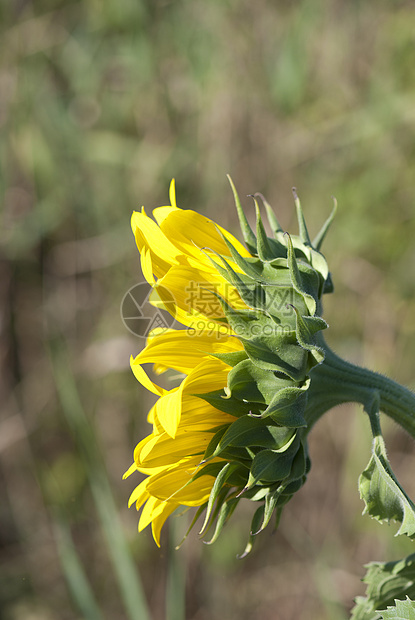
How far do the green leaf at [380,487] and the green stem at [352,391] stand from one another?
13cm

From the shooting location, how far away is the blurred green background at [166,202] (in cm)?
372

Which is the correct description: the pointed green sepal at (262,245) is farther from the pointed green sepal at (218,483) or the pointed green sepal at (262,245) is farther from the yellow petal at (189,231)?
the pointed green sepal at (218,483)

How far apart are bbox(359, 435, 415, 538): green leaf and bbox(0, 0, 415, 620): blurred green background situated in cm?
215

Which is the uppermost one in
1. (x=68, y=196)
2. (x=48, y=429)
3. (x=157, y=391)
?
(x=68, y=196)

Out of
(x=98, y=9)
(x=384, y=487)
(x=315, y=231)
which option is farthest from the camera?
(x=98, y=9)

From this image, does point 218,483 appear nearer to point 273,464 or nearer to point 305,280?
point 273,464

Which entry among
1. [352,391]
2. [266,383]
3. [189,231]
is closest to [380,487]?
[352,391]

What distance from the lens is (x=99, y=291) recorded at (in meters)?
4.53

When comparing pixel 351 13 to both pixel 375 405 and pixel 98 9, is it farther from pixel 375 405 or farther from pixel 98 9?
pixel 375 405

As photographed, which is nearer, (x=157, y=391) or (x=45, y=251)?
(x=157, y=391)

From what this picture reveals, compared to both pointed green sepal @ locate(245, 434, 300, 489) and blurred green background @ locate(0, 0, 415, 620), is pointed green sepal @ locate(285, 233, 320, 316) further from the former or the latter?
blurred green background @ locate(0, 0, 415, 620)

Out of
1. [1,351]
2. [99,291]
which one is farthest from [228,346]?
[1,351]

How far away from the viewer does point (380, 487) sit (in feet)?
4.34

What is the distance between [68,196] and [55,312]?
88cm
